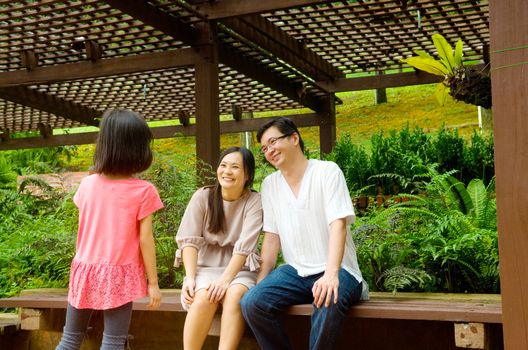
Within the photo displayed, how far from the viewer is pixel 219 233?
12.3 feet

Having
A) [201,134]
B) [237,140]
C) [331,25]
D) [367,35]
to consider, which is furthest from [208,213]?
[237,140]

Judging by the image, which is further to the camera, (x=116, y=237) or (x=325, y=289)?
(x=325, y=289)

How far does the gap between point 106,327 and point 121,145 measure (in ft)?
2.73

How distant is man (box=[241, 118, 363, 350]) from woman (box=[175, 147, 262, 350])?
0.33ft

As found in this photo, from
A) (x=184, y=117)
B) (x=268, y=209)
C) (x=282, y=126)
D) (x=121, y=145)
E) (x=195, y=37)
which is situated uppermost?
(x=195, y=37)

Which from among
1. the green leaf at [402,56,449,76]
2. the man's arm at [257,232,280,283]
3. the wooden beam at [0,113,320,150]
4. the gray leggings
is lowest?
the gray leggings

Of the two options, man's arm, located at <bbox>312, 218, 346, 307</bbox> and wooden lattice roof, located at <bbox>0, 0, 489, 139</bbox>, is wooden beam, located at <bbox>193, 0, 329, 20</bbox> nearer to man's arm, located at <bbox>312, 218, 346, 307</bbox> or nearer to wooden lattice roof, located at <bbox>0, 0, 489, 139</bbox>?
wooden lattice roof, located at <bbox>0, 0, 489, 139</bbox>

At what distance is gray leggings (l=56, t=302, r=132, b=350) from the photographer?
10.1ft

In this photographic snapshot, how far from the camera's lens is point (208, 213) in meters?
3.77

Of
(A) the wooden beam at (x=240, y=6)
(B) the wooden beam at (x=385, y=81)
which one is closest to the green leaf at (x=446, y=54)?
(A) the wooden beam at (x=240, y=6)

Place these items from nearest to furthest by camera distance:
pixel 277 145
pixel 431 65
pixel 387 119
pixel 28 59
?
pixel 277 145 → pixel 431 65 → pixel 28 59 → pixel 387 119

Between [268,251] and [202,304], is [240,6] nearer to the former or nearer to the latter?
[268,251]

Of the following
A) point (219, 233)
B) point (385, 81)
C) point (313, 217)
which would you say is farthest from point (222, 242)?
point (385, 81)

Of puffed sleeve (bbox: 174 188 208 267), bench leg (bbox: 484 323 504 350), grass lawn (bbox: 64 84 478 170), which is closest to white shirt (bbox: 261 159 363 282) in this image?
puffed sleeve (bbox: 174 188 208 267)
